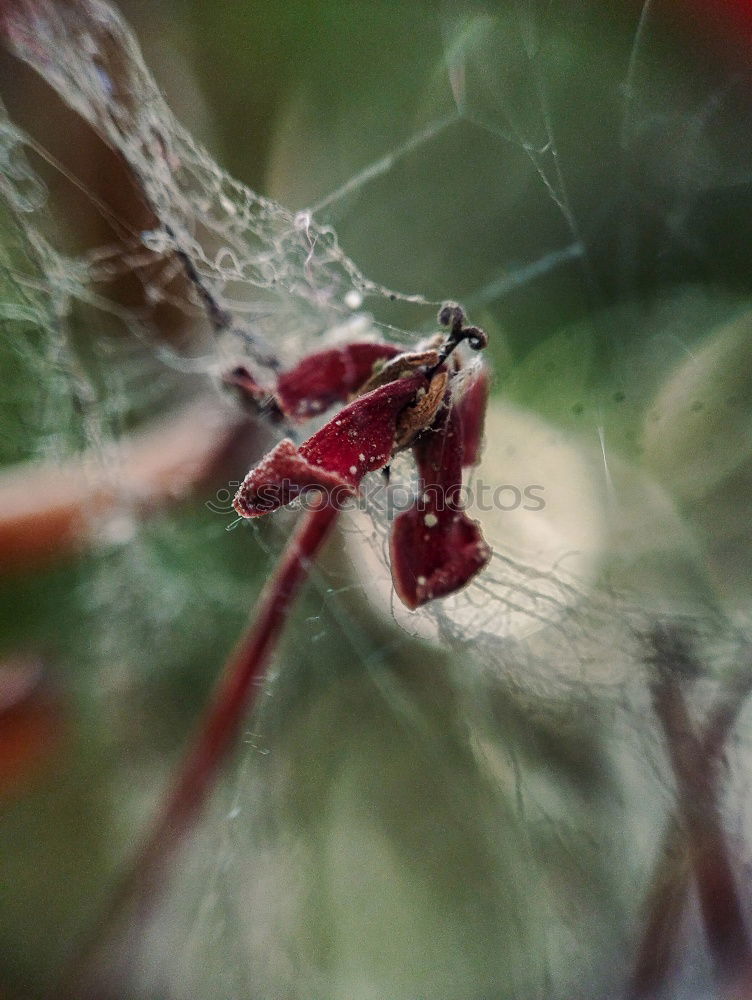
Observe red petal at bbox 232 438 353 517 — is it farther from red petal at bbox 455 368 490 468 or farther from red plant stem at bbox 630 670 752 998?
red plant stem at bbox 630 670 752 998

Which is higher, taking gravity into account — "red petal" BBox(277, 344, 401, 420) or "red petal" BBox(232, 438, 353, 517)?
"red petal" BBox(277, 344, 401, 420)

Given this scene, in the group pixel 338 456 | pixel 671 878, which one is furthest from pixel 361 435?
pixel 671 878

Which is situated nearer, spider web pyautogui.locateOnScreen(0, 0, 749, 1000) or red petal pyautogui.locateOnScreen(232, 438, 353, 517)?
red petal pyautogui.locateOnScreen(232, 438, 353, 517)

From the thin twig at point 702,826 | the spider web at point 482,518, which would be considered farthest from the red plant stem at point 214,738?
the thin twig at point 702,826

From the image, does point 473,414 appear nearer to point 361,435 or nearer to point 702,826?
point 361,435

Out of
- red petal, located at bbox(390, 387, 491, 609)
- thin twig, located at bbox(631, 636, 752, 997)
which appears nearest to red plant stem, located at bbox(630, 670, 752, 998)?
thin twig, located at bbox(631, 636, 752, 997)

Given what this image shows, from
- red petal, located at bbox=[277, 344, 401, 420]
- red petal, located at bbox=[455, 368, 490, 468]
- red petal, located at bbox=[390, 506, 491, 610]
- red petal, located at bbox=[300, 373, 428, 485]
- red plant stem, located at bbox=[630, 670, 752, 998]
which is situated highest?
red petal, located at bbox=[277, 344, 401, 420]
